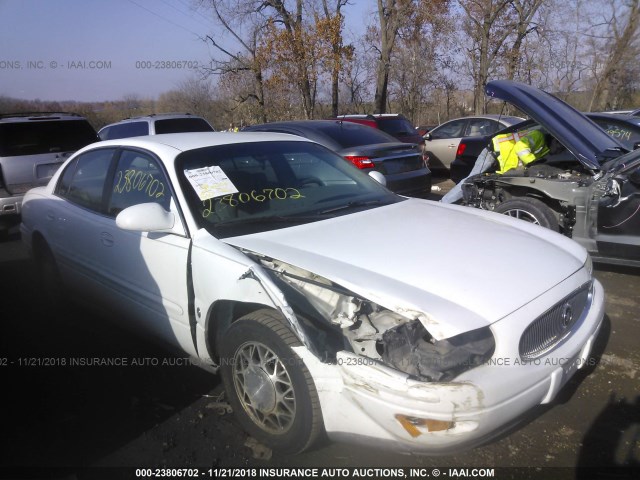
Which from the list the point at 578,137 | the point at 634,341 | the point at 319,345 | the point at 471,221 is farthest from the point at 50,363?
the point at 578,137

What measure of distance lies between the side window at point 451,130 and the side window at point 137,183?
942 centimetres

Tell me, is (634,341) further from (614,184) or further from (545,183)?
(545,183)

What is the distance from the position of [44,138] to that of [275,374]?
690 centimetres

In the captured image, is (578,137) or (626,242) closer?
(626,242)

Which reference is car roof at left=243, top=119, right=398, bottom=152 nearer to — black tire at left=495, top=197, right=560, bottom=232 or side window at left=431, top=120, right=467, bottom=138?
black tire at left=495, top=197, right=560, bottom=232

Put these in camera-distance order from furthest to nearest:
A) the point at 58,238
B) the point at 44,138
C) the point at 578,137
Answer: the point at 44,138
the point at 578,137
the point at 58,238

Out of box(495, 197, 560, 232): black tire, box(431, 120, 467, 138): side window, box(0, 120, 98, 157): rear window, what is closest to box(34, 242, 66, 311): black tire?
box(0, 120, 98, 157): rear window

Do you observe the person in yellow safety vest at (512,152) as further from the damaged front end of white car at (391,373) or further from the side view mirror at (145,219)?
the side view mirror at (145,219)

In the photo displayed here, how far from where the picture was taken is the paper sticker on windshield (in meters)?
3.16

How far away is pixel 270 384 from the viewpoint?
2555 millimetres

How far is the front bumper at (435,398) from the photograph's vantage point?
2072mm

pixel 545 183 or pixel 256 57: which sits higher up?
pixel 256 57

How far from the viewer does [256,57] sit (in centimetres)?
2145

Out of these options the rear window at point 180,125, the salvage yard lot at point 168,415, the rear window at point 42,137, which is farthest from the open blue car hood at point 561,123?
the rear window at point 180,125
